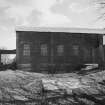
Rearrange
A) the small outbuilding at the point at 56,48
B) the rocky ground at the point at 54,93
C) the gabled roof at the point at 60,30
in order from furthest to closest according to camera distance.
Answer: the gabled roof at the point at 60,30 → the small outbuilding at the point at 56,48 → the rocky ground at the point at 54,93

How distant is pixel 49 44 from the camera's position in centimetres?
1848

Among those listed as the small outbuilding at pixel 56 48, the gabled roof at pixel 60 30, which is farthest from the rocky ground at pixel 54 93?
the gabled roof at pixel 60 30

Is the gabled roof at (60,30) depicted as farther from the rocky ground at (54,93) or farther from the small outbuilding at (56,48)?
the rocky ground at (54,93)

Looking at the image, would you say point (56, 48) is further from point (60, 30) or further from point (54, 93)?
point (54, 93)

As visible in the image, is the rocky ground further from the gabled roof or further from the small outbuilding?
the gabled roof

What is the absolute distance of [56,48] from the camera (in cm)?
1858

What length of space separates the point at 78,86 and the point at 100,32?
11849 mm

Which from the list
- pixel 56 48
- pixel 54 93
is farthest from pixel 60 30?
pixel 54 93

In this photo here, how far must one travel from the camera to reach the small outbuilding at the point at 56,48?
18125mm

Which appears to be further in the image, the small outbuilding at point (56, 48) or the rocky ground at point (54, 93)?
the small outbuilding at point (56, 48)

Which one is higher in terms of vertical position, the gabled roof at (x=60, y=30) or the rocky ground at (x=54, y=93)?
the gabled roof at (x=60, y=30)

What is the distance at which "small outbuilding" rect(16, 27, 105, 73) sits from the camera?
18125mm

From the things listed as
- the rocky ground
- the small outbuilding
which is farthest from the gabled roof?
the rocky ground

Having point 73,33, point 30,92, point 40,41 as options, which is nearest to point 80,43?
point 73,33
